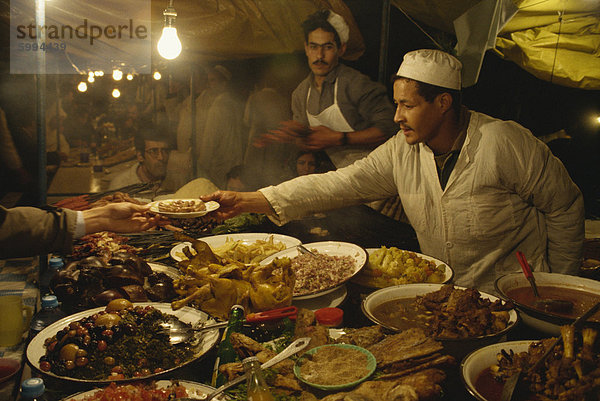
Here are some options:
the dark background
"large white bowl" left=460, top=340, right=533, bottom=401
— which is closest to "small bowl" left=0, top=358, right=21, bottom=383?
"large white bowl" left=460, top=340, right=533, bottom=401

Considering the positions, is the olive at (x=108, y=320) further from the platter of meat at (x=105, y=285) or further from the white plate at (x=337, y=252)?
the white plate at (x=337, y=252)

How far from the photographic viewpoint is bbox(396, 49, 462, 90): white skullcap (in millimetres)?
3077

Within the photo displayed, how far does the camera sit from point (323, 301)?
2.43 meters

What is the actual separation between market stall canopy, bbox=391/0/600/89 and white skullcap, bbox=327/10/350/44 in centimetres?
60

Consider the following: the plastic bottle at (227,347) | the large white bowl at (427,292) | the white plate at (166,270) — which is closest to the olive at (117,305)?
the plastic bottle at (227,347)

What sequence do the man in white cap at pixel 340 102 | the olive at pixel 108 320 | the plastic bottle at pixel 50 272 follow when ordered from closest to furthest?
1. the olive at pixel 108 320
2. the plastic bottle at pixel 50 272
3. the man in white cap at pixel 340 102

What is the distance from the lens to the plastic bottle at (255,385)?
1.46 m

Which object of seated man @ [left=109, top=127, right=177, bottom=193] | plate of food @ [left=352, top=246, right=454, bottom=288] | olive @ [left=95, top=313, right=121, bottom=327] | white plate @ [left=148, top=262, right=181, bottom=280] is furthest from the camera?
seated man @ [left=109, top=127, right=177, bottom=193]

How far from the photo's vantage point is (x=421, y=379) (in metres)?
1.53

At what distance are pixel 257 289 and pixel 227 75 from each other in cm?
381

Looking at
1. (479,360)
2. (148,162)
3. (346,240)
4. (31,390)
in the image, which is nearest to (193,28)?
(148,162)

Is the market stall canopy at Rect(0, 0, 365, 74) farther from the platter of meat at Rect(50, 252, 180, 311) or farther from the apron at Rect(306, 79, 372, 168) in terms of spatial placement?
the platter of meat at Rect(50, 252, 180, 311)

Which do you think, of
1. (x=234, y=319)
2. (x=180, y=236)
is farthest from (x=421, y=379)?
(x=180, y=236)
